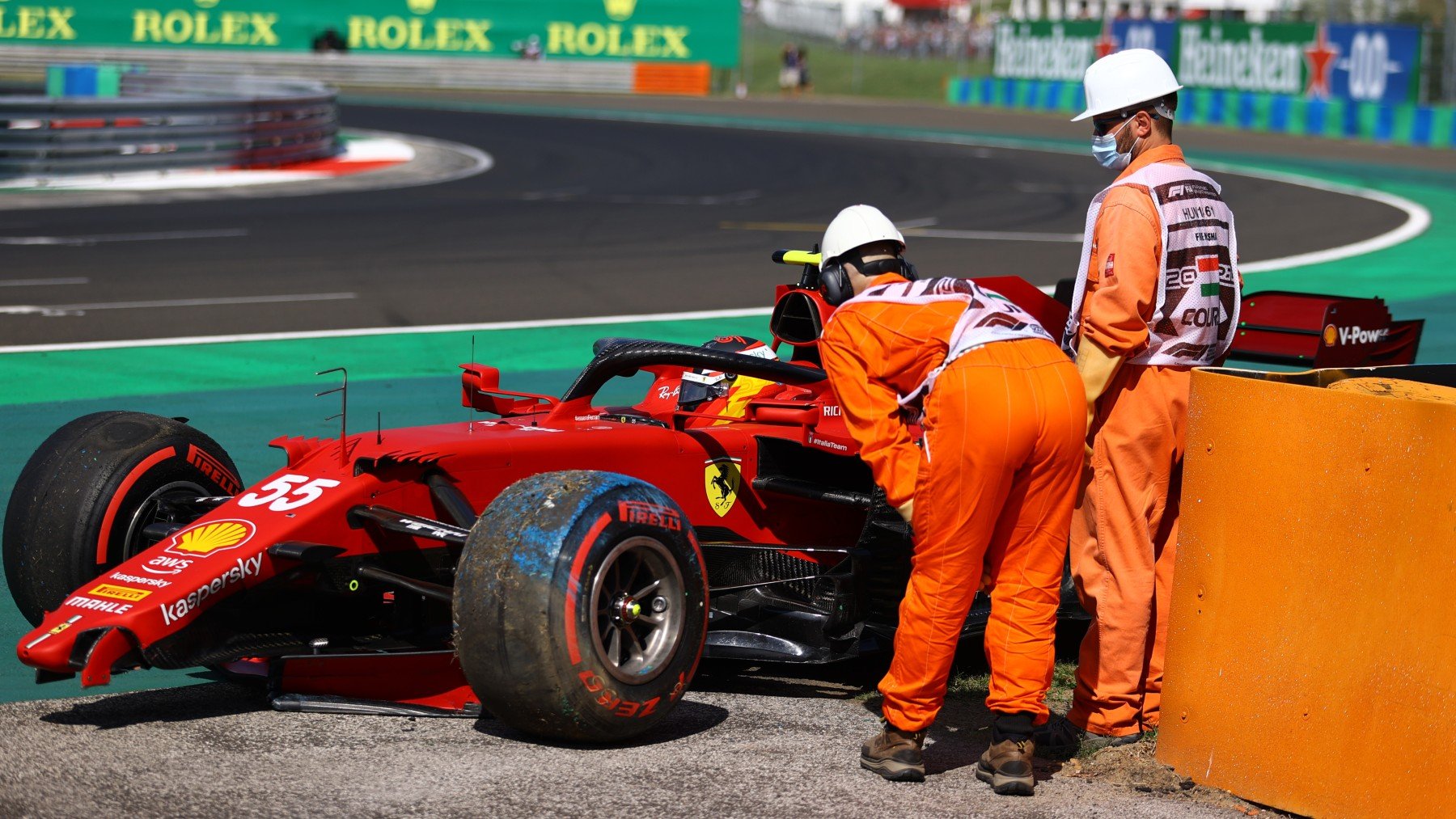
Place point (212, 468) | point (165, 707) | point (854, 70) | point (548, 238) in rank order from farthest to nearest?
point (854, 70)
point (548, 238)
point (212, 468)
point (165, 707)

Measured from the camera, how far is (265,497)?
523 cm

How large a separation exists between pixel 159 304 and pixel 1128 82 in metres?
9.80

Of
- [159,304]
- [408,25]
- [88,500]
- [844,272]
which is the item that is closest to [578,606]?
[844,272]

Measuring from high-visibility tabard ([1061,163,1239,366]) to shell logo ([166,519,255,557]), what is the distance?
8.25 feet

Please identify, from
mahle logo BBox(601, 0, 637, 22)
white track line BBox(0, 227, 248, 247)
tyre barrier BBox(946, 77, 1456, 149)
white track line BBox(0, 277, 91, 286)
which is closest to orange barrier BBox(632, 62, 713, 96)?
mahle logo BBox(601, 0, 637, 22)

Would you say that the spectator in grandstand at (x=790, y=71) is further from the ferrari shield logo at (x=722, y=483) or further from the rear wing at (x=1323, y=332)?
the ferrari shield logo at (x=722, y=483)

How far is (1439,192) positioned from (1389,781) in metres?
21.4

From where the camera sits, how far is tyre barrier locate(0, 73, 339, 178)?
22172 mm

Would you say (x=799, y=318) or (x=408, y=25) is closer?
(x=799, y=318)

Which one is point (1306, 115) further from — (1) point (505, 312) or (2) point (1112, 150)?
(2) point (1112, 150)

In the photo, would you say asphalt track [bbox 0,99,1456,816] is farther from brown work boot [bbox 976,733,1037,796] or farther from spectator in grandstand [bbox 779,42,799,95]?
spectator in grandstand [bbox 779,42,799,95]

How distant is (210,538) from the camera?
16.6 feet

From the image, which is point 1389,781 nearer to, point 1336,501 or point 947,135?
point 1336,501

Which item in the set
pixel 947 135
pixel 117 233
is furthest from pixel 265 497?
pixel 947 135
